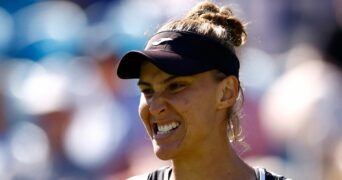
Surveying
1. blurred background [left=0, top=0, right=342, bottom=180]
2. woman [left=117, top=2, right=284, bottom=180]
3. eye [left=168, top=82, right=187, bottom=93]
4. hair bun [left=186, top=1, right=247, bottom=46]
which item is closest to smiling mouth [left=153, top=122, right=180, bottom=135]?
woman [left=117, top=2, right=284, bottom=180]

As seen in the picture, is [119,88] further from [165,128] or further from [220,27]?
[165,128]

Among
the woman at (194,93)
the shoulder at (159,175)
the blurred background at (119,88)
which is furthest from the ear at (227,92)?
the blurred background at (119,88)

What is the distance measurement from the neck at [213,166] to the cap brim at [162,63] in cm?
29

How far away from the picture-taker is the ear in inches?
110

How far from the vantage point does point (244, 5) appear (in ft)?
17.1

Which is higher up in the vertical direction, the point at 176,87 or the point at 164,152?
the point at 176,87

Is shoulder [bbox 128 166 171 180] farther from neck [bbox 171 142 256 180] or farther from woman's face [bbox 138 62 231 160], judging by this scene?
woman's face [bbox 138 62 231 160]

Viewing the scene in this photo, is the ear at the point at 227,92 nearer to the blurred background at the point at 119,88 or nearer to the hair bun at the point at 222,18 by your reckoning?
the hair bun at the point at 222,18

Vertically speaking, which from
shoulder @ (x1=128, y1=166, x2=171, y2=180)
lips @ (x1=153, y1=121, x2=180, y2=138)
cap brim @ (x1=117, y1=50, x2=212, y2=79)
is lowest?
shoulder @ (x1=128, y1=166, x2=171, y2=180)

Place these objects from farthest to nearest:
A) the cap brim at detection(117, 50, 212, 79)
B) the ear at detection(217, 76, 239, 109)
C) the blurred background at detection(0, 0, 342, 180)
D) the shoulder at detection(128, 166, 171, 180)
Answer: the blurred background at detection(0, 0, 342, 180) < the shoulder at detection(128, 166, 171, 180) < the ear at detection(217, 76, 239, 109) < the cap brim at detection(117, 50, 212, 79)

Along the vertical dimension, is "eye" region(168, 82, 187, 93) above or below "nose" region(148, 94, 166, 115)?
above

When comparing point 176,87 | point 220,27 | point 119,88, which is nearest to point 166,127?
point 176,87

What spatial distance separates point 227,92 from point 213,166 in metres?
0.25

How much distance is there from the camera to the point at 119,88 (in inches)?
210
